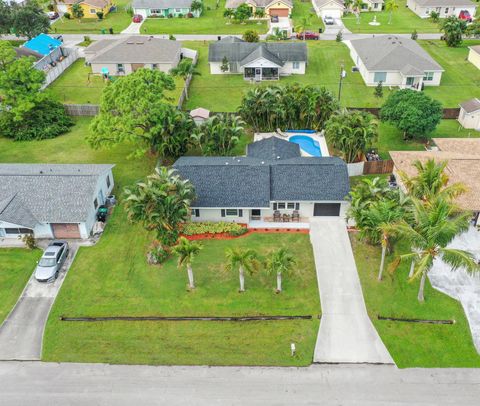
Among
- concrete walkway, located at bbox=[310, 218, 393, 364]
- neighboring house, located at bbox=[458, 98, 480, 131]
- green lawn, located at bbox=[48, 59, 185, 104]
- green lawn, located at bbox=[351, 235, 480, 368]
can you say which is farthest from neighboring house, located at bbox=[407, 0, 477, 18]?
green lawn, located at bbox=[351, 235, 480, 368]

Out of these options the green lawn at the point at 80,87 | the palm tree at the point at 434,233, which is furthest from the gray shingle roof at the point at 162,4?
the palm tree at the point at 434,233

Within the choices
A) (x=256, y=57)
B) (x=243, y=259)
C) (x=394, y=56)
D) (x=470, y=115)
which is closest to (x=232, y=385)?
(x=243, y=259)

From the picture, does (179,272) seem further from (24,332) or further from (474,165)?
(474,165)

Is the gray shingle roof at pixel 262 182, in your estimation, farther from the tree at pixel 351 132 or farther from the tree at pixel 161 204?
the tree at pixel 161 204

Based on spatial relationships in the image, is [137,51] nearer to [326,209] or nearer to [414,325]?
[326,209]

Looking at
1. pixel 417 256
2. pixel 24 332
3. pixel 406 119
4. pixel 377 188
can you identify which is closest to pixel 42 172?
pixel 24 332
